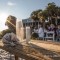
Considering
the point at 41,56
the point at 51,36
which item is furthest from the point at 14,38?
the point at 51,36

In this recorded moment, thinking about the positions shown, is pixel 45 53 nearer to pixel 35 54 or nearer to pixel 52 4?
pixel 35 54

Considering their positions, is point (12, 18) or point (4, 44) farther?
point (12, 18)

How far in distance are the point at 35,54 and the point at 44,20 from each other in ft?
35.7

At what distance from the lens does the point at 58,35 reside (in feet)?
34.7

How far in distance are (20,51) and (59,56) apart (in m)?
0.73

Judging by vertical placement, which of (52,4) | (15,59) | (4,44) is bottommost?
(15,59)

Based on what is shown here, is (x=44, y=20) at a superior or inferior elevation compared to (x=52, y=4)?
inferior

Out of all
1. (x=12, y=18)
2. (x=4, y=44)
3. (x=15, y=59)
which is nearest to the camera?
(x=4, y=44)

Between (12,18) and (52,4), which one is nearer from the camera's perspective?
(12,18)

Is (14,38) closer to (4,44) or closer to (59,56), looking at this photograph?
(4,44)

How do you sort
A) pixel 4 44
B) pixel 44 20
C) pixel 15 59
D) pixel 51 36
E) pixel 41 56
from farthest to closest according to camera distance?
1. pixel 44 20
2. pixel 51 36
3. pixel 15 59
4. pixel 4 44
5. pixel 41 56

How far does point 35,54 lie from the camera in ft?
13.4

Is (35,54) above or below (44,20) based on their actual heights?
below

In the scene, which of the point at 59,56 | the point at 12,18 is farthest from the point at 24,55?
the point at 12,18
